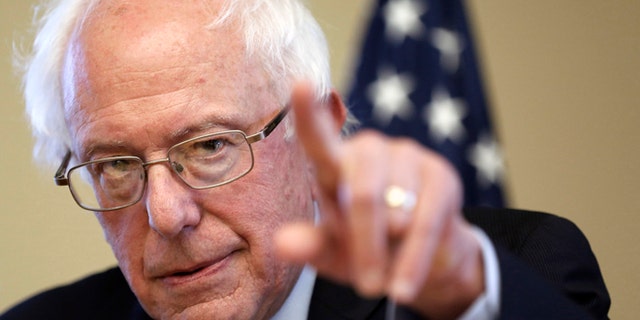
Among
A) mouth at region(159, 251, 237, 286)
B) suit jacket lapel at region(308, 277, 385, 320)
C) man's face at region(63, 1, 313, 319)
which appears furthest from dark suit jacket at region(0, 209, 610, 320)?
mouth at region(159, 251, 237, 286)

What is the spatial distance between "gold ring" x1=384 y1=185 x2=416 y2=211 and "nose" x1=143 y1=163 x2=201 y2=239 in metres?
0.80

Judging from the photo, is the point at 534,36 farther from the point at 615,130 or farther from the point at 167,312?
the point at 167,312

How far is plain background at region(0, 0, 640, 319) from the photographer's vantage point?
11.3 ft

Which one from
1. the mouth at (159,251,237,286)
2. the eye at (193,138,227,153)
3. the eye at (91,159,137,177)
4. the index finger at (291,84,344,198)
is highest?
the index finger at (291,84,344,198)

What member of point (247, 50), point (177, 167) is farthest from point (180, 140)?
point (247, 50)

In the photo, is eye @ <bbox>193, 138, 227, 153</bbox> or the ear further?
the ear

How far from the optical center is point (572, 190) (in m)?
3.46

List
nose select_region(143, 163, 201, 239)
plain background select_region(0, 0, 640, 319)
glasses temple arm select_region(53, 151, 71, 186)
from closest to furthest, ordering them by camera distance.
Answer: nose select_region(143, 163, 201, 239)
glasses temple arm select_region(53, 151, 71, 186)
plain background select_region(0, 0, 640, 319)

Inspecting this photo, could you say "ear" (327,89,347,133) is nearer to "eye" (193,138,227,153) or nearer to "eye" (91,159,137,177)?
"eye" (193,138,227,153)

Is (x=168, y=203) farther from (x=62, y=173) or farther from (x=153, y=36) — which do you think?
(x=62, y=173)

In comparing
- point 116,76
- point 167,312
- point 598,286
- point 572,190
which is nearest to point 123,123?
point 116,76

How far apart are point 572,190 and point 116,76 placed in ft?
7.58

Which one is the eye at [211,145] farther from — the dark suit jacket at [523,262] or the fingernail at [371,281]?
the fingernail at [371,281]

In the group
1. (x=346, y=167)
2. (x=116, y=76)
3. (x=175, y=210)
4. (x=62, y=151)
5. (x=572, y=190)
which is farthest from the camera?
(x=572, y=190)
